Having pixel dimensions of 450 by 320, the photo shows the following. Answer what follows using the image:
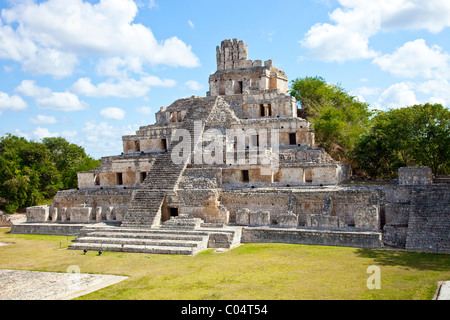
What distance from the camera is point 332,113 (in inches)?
1027

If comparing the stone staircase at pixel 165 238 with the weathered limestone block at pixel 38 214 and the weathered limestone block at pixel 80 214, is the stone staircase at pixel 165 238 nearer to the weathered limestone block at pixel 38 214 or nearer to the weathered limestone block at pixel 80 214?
the weathered limestone block at pixel 80 214

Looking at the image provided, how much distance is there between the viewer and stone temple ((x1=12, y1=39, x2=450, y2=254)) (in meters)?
16.3

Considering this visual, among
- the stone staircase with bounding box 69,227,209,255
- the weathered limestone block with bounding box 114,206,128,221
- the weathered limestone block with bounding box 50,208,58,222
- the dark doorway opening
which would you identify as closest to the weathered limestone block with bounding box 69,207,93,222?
the weathered limestone block with bounding box 50,208,58,222

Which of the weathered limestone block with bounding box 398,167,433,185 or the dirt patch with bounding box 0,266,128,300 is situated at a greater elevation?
the weathered limestone block with bounding box 398,167,433,185

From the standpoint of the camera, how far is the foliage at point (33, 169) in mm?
29516

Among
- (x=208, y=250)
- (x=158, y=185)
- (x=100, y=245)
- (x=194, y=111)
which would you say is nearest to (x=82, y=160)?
(x=194, y=111)

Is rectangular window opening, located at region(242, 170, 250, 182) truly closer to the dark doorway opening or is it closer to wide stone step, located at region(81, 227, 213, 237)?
the dark doorway opening

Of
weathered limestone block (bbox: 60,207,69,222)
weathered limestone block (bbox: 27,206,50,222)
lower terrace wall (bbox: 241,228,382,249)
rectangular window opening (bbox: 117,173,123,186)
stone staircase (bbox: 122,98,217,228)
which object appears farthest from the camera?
rectangular window opening (bbox: 117,173,123,186)

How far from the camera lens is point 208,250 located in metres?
16.3

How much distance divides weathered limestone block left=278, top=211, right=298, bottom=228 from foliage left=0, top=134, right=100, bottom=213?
1959 centimetres

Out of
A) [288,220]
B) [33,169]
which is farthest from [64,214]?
[288,220]

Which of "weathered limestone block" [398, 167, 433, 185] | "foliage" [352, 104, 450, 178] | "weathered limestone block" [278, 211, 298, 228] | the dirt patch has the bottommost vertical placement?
the dirt patch

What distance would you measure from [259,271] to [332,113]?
1588 cm
